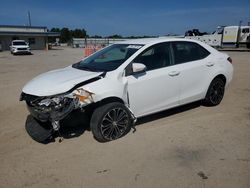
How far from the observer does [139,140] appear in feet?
13.9

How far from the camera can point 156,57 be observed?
4.73 m

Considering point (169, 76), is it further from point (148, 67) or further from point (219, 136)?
point (219, 136)

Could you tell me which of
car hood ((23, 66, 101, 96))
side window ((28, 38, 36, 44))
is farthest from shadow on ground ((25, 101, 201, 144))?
side window ((28, 38, 36, 44))

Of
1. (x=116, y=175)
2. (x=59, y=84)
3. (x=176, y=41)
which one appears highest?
(x=176, y=41)

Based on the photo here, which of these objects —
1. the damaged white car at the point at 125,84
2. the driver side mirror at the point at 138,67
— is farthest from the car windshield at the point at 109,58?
the driver side mirror at the point at 138,67

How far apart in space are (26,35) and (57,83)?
47.6m

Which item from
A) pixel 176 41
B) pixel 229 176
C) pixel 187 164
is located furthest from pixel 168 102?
pixel 229 176

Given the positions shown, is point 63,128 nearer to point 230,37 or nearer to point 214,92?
point 214,92

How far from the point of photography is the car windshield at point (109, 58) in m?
4.48

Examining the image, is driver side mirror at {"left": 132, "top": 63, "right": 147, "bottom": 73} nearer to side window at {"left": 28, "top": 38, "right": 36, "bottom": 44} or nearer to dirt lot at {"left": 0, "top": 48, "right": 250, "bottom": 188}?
dirt lot at {"left": 0, "top": 48, "right": 250, "bottom": 188}

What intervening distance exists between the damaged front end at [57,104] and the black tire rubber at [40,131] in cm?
28

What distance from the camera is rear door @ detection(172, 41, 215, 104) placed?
499 centimetres

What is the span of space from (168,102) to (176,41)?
1.29 meters

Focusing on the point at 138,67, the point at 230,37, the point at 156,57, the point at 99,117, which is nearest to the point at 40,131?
the point at 99,117
